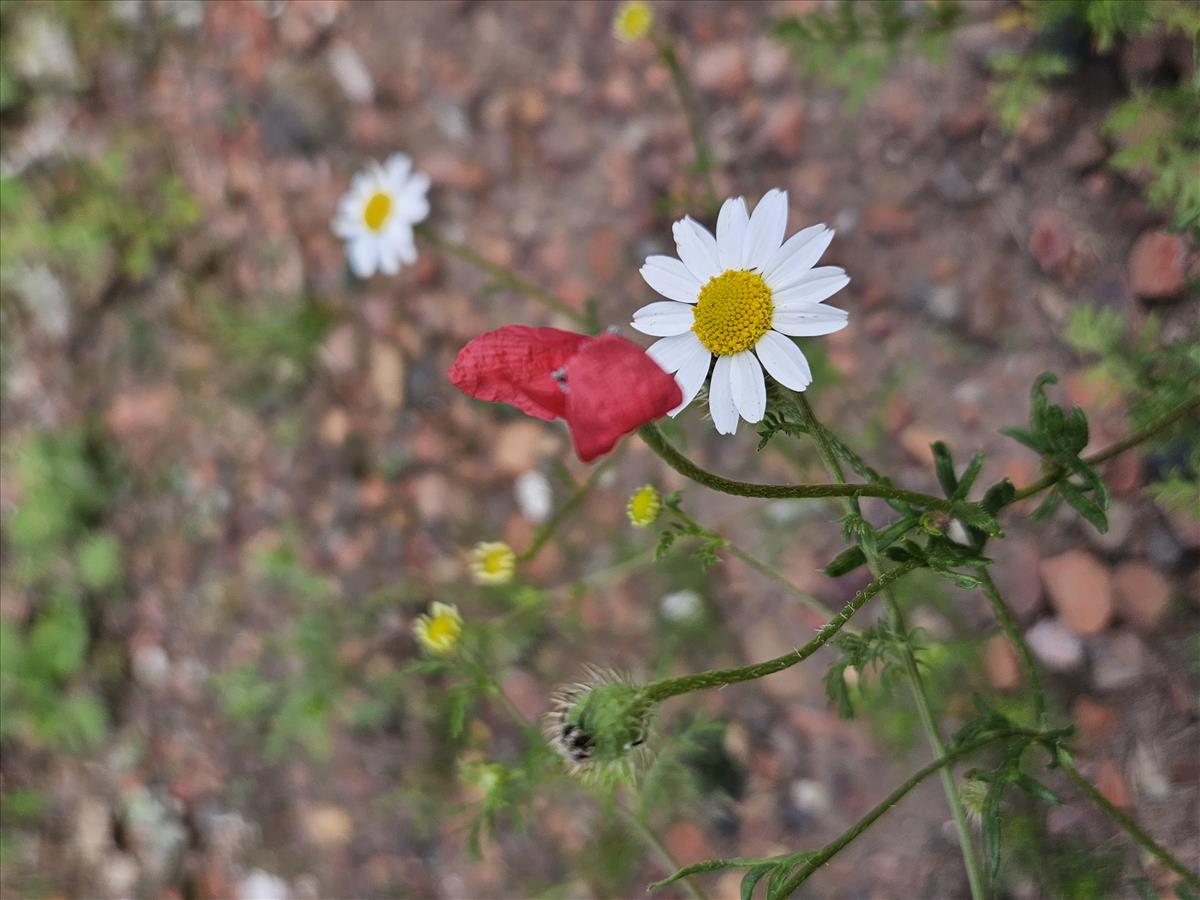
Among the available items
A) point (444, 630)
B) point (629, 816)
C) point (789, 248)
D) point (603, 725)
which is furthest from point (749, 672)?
point (444, 630)

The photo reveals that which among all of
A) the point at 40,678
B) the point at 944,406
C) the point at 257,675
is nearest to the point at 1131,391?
the point at 944,406

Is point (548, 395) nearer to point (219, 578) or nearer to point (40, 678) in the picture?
point (219, 578)

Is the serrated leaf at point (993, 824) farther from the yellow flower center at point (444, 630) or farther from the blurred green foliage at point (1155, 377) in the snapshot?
the yellow flower center at point (444, 630)

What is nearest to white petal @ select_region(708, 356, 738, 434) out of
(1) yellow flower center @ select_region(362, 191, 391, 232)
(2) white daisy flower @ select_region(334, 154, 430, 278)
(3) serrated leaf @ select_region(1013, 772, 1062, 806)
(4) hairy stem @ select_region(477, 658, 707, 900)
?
(3) serrated leaf @ select_region(1013, 772, 1062, 806)

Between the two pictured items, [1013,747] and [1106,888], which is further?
[1106,888]

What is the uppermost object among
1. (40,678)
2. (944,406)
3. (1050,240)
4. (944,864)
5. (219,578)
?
(1050,240)

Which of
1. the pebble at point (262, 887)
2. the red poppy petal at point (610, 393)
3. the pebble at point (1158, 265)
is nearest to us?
the red poppy petal at point (610, 393)

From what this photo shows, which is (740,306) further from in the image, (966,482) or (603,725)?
(603,725)

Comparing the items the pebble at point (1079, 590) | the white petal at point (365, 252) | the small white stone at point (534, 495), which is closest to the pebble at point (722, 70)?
the white petal at point (365, 252)

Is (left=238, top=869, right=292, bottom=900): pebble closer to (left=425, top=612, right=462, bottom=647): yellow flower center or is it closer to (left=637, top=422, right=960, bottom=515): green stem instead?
(left=425, top=612, right=462, bottom=647): yellow flower center
